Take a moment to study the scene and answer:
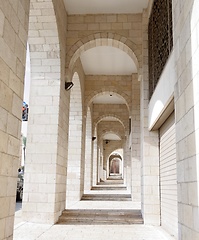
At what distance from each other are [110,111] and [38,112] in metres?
8.15

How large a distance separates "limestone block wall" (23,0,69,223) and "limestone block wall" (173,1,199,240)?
134 inches

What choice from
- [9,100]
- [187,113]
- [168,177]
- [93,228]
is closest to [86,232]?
[93,228]

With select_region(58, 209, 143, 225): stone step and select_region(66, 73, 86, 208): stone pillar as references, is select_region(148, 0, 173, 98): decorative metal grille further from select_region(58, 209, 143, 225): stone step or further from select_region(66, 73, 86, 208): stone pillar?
select_region(66, 73, 86, 208): stone pillar

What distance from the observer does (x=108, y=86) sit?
1095cm

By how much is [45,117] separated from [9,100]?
312cm

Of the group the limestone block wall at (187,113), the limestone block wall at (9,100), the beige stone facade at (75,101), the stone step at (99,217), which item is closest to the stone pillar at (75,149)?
the beige stone facade at (75,101)

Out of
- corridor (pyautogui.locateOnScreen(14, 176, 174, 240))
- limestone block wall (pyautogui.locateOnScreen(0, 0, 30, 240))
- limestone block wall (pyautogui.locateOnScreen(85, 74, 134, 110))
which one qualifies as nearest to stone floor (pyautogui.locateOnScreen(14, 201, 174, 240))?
corridor (pyautogui.locateOnScreen(14, 176, 174, 240))

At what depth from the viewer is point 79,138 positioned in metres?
10.1

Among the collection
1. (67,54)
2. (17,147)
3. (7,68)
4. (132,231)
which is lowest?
(132,231)

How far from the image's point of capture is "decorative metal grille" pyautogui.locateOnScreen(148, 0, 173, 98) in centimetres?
438

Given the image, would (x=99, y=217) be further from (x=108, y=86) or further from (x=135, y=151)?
(x=108, y=86)

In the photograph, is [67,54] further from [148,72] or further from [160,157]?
[160,157]

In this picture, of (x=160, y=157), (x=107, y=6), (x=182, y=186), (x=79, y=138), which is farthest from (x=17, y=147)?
(x=79, y=138)

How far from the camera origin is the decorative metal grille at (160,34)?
4.38m
